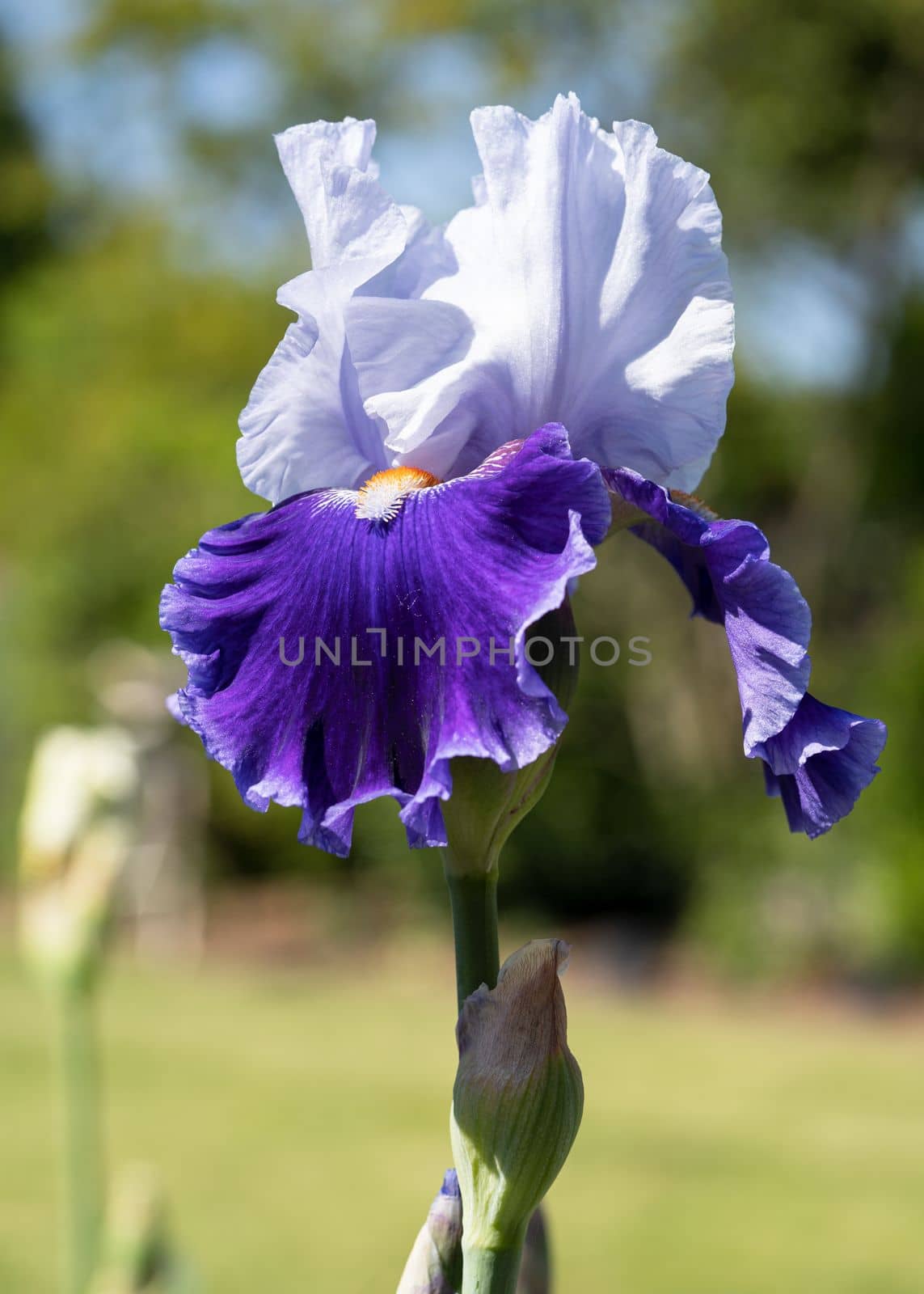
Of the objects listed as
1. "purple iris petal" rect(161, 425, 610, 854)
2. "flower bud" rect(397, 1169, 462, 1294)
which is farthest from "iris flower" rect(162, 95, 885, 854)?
"flower bud" rect(397, 1169, 462, 1294)

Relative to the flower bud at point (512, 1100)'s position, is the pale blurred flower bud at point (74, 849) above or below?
above

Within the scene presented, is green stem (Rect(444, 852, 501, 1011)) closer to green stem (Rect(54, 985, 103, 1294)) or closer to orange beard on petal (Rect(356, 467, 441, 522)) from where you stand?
orange beard on petal (Rect(356, 467, 441, 522))

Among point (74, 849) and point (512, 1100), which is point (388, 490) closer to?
point (512, 1100)

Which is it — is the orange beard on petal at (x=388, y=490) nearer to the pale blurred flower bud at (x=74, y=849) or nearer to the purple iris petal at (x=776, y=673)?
the purple iris petal at (x=776, y=673)

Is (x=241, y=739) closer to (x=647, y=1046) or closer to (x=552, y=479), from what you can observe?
(x=552, y=479)

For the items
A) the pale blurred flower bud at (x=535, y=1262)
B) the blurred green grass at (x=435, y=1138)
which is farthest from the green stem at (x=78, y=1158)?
the blurred green grass at (x=435, y=1138)

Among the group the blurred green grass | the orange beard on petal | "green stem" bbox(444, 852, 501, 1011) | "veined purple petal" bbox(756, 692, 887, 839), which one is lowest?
the blurred green grass
